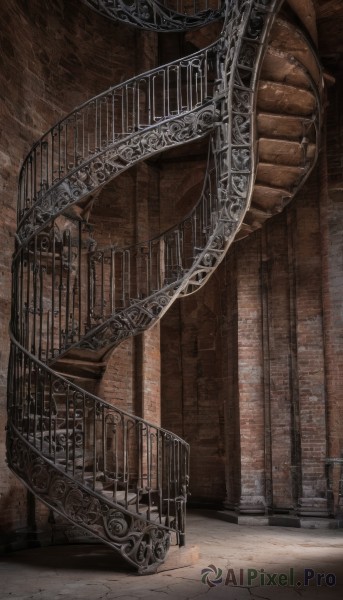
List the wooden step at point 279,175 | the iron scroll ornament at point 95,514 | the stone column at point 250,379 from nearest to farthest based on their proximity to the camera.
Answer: the iron scroll ornament at point 95,514
the wooden step at point 279,175
the stone column at point 250,379

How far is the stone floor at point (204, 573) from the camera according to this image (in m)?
6.07

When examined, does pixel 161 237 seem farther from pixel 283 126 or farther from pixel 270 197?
pixel 283 126

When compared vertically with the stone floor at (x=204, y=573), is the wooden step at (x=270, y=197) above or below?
above

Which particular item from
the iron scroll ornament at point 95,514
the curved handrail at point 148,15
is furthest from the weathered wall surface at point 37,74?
the iron scroll ornament at point 95,514

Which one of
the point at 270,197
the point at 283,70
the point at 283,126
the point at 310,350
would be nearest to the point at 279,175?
the point at 270,197

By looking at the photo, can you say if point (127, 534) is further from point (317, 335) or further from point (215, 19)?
point (215, 19)

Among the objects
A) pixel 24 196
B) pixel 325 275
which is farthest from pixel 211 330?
pixel 24 196

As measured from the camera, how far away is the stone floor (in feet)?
19.9

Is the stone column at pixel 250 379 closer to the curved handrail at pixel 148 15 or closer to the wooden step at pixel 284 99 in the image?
the wooden step at pixel 284 99

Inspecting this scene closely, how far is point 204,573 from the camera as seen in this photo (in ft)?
22.5

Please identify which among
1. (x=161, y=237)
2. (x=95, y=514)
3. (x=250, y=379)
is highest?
(x=161, y=237)

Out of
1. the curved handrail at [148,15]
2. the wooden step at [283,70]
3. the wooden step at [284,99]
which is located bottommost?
the wooden step at [284,99]

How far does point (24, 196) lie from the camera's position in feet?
29.4

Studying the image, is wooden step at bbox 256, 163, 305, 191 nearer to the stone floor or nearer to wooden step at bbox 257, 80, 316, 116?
wooden step at bbox 257, 80, 316, 116
